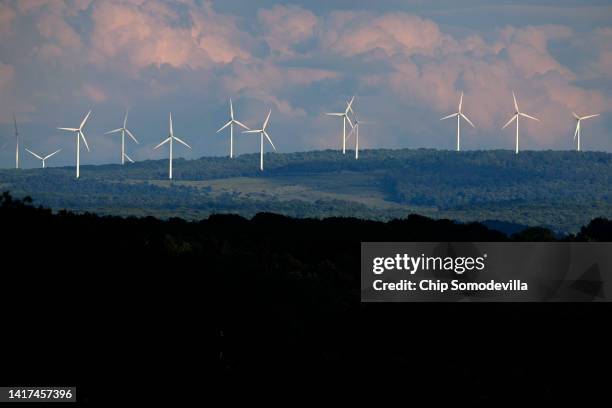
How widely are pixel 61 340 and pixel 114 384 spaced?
132 inches

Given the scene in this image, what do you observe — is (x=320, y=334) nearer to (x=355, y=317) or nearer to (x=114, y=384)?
(x=355, y=317)

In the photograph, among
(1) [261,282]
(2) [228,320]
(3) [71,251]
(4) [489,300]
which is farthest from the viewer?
(1) [261,282]

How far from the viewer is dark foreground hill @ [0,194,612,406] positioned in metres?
61.4

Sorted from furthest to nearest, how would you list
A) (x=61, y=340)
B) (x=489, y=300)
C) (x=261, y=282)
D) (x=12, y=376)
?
(x=261, y=282) → (x=489, y=300) → (x=61, y=340) → (x=12, y=376)

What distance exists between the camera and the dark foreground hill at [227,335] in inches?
2418

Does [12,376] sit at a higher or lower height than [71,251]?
lower

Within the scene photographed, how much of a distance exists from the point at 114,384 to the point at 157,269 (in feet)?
64.3

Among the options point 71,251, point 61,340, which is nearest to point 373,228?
point 71,251

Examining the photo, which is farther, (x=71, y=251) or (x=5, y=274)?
(x=71, y=251)

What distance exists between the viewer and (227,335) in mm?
70812

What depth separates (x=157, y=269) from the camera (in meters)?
80.8

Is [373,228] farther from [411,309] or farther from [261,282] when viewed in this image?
[411,309]

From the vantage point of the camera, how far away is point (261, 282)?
87062 mm

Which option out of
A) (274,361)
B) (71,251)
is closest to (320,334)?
(274,361)
